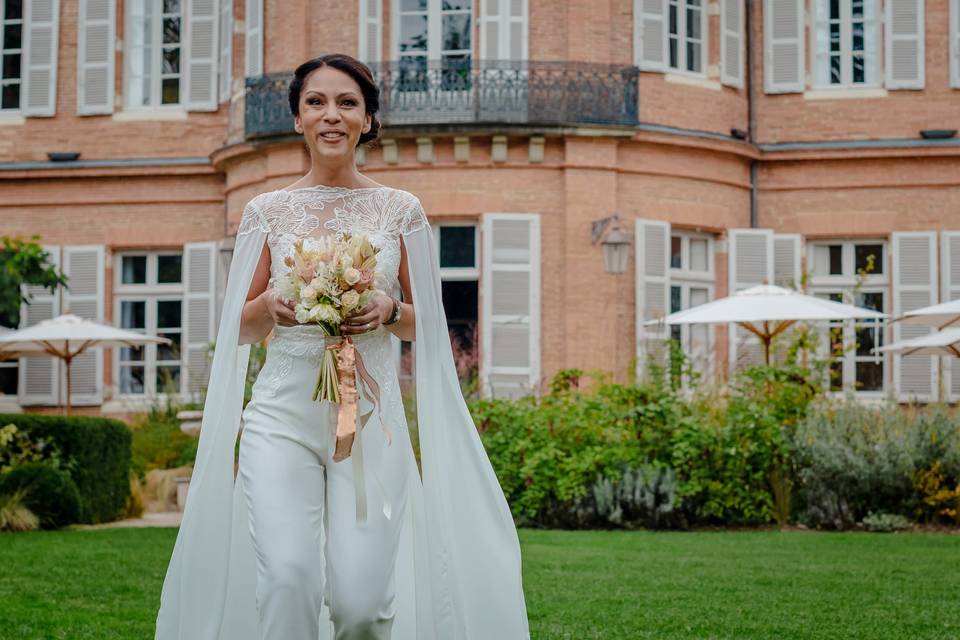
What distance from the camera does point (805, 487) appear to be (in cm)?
1426

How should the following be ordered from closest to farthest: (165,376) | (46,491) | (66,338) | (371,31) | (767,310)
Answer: (46,491), (767,310), (66,338), (371,31), (165,376)

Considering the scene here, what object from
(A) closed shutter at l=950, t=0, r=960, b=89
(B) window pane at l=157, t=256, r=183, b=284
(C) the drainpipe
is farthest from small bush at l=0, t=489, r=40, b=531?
(A) closed shutter at l=950, t=0, r=960, b=89

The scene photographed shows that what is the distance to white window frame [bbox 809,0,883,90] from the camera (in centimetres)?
2164

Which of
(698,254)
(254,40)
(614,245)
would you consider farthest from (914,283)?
(254,40)

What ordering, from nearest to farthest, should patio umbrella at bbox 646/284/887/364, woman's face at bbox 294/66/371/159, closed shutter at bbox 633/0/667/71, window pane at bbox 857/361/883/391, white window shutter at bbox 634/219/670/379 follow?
woman's face at bbox 294/66/371/159 < patio umbrella at bbox 646/284/887/364 < white window shutter at bbox 634/219/670/379 < closed shutter at bbox 633/0/667/71 < window pane at bbox 857/361/883/391

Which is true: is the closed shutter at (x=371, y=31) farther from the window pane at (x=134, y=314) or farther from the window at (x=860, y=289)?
the window at (x=860, y=289)

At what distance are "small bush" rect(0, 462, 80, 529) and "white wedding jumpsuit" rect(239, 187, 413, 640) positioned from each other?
967 centimetres

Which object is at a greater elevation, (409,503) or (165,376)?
(165,376)

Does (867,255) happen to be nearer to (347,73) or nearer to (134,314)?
(134,314)

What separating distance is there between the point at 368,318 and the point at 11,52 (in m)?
19.8

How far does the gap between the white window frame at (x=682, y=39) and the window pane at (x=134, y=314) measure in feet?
26.5

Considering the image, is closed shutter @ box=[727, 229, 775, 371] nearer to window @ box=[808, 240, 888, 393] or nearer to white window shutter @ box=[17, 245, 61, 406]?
window @ box=[808, 240, 888, 393]

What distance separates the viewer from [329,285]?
424 centimetres

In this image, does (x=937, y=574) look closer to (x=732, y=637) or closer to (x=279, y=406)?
(x=732, y=637)
